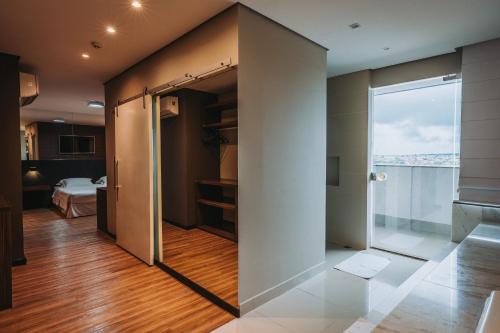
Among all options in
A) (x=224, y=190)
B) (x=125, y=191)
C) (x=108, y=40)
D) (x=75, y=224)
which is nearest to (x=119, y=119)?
(x=125, y=191)

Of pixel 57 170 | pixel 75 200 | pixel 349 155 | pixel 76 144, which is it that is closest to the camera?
pixel 349 155

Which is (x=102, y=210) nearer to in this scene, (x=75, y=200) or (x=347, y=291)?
(x=75, y=200)

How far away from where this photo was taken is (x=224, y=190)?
5387 millimetres

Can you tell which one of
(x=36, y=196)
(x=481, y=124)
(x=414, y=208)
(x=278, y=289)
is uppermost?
(x=481, y=124)

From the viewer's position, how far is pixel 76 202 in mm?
6172

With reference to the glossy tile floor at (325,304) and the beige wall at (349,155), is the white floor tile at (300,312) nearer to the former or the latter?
the glossy tile floor at (325,304)

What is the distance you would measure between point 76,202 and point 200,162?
10.5 feet

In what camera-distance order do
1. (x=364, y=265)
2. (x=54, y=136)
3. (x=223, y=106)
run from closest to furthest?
(x=364, y=265) → (x=223, y=106) → (x=54, y=136)

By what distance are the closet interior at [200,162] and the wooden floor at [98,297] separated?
1185mm

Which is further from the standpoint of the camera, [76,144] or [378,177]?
[76,144]

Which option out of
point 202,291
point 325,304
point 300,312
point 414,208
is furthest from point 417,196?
point 202,291

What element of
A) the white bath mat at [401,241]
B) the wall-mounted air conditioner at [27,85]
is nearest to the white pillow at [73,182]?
the wall-mounted air conditioner at [27,85]

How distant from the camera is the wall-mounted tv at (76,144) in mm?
8484

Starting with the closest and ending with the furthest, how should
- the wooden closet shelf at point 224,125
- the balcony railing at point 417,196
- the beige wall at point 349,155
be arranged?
1. the balcony railing at point 417,196
2. the beige wall at point 349,155
3. the wooden closet shelf at point 224,125
